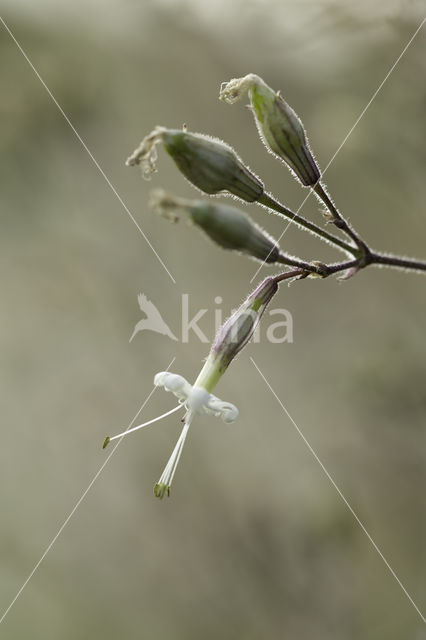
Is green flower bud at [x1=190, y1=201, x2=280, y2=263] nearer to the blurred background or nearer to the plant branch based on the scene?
the plant branch

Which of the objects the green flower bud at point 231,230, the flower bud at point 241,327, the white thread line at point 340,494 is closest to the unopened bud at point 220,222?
the green flower bud at point 231,230

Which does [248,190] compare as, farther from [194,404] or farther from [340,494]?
[340,494]

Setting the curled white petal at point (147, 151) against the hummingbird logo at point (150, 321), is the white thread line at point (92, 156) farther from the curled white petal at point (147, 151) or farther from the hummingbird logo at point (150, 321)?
the curled white petal at point (147, 151)

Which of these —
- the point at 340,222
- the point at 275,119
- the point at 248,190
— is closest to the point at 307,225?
the point at 340,222

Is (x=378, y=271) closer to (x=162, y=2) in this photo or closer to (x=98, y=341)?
(x=98, y=341)

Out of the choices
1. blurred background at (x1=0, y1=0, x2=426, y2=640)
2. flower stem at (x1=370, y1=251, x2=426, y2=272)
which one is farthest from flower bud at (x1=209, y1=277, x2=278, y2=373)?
Result: blurred background at (x1=0, y1=0, x2=426, y2=640)

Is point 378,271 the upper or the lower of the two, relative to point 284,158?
upper

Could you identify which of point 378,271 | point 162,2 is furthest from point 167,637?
point 162,2
